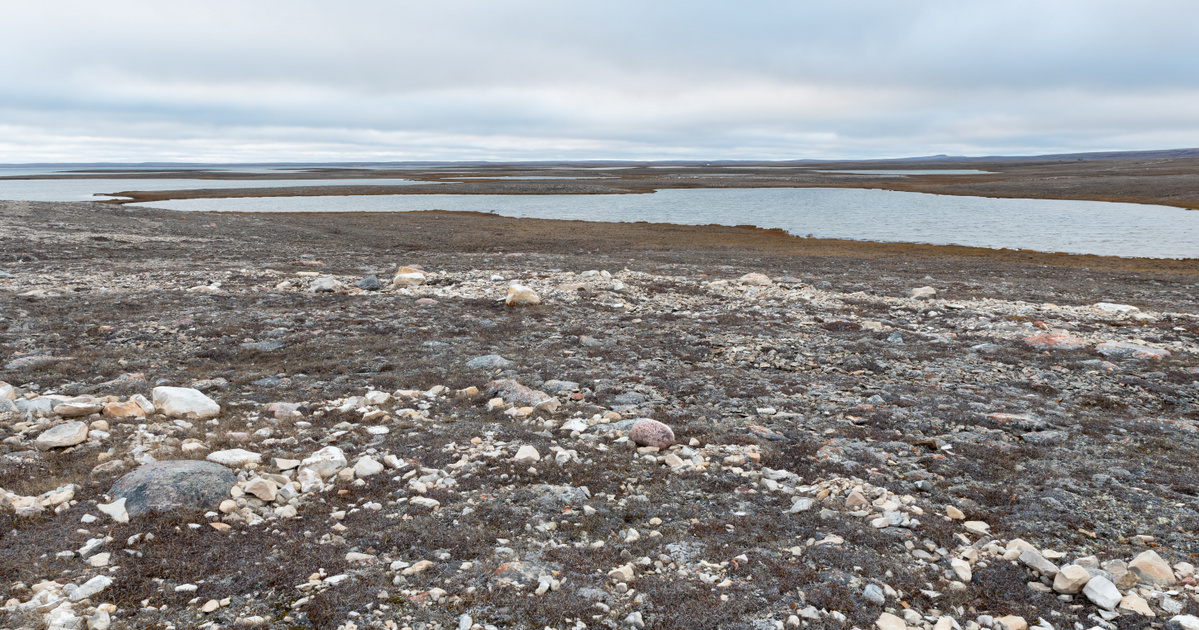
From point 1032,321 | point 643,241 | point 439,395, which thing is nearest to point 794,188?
point 643,241

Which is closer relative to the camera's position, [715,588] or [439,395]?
[715,588]

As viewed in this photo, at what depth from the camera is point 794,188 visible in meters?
119

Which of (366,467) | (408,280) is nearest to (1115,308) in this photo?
(366,467)

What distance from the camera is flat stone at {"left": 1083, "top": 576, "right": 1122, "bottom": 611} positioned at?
4.27 meters

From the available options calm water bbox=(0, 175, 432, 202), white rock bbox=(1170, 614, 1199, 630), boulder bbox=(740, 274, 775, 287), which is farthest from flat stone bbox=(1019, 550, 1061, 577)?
calm water bbox=(0, 175, 432, 202)

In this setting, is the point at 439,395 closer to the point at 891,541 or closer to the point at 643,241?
the point at 891,541

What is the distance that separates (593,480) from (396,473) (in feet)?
6.16

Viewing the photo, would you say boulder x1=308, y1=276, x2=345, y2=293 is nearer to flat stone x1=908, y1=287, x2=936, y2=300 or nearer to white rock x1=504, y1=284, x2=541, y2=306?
white rock x1=504, y1=284, x2=541, y2=306

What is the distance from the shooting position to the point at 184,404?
7.55 m

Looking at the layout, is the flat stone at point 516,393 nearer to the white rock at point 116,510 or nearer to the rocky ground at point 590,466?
the rocky ground at point 590,466

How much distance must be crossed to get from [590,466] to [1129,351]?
10450 mm

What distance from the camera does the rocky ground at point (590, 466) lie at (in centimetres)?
432

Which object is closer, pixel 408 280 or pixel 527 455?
pixel 527 455

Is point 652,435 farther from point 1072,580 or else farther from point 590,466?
point 1072,580
